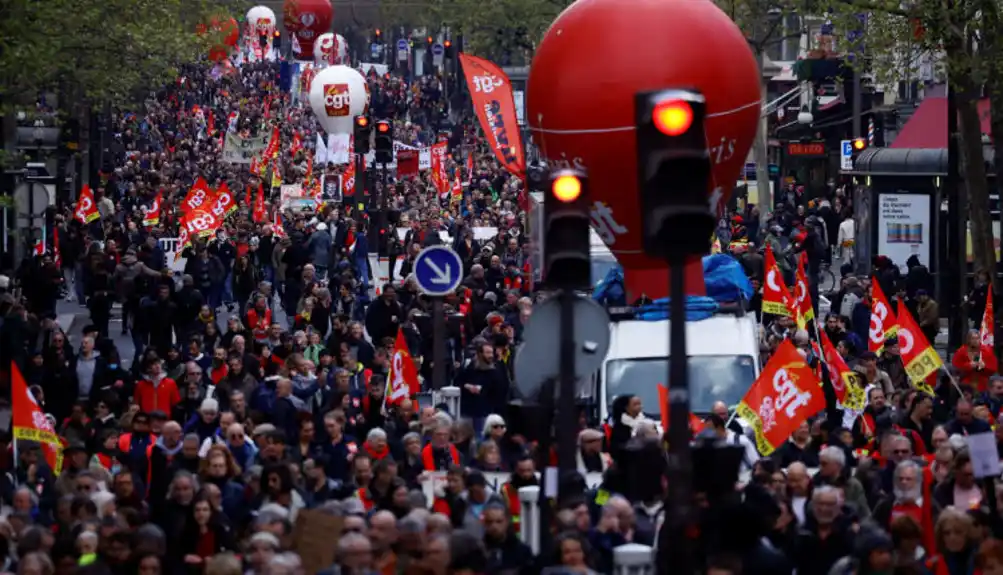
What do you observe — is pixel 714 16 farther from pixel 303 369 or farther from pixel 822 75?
pixel 822 75

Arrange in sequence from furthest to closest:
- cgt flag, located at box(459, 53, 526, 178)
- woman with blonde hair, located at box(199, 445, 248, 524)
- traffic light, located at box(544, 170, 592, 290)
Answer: cgt flag, located at box(459, 53, 526, 178)
woman with blonde hair, located at box(199, 445, 248, 524)
traffic light, located at box(544, 170, 592, 290)

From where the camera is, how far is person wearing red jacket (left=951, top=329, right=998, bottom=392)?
2234 cm

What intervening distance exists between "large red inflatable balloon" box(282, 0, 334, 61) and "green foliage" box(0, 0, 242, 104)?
4462 cm

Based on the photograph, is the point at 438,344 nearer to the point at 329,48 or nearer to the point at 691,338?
the point at 691,338

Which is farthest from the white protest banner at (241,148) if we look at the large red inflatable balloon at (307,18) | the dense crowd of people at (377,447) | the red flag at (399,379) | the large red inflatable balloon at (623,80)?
the red flag at (399,379)

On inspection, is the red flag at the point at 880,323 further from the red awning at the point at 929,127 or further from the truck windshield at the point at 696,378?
the red awning at the point at 929,127

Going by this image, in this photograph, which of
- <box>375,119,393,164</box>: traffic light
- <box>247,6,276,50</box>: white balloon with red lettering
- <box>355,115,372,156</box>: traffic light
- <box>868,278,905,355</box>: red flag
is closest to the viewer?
<box>868,278,905,355</box>: red flag

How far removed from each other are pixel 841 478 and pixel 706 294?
8.00 meters

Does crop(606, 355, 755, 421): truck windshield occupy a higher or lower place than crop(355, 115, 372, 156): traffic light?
lower

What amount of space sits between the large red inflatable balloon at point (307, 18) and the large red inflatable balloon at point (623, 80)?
68.3 metres

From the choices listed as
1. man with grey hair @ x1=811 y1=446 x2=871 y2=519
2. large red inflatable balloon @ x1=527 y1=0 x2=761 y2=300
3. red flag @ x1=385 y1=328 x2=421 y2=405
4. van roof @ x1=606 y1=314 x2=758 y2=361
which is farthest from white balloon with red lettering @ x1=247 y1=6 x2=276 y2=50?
man with grey hair @ x1=811 y1=446 x2=871 y2=519

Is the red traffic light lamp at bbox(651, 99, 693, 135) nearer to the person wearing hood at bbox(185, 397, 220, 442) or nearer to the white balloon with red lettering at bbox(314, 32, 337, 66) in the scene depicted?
the person wearing hood at bbox(185, 397, 220, 442)

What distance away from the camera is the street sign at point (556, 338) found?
1302 cm

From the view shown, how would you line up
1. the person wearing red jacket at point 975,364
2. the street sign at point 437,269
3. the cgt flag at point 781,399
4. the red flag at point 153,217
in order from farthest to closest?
1. the red flag at point 153,217
2. the person wearing red jacket at point 975,364
3. the street sign at point 437,269
4. the cgt flag at point 781,399
